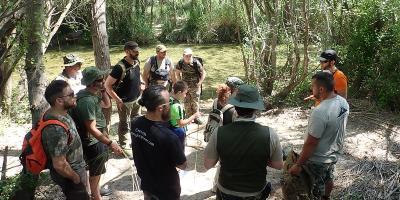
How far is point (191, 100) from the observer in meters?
7.36

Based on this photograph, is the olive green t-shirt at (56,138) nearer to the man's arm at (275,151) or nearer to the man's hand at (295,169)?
the man's arm at (275,151)

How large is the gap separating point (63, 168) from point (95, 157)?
91 cm

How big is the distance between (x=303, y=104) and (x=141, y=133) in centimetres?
586

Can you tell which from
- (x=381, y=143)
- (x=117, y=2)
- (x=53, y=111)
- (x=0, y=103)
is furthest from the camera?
(x=117, y=2)

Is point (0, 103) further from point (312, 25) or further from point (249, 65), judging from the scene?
point (312, 25)

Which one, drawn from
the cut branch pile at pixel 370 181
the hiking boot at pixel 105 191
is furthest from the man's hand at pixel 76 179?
the cut branch pile at pixel 370 181

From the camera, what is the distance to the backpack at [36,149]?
3227 millimetres

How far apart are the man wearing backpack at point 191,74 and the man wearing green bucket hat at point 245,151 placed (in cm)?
401

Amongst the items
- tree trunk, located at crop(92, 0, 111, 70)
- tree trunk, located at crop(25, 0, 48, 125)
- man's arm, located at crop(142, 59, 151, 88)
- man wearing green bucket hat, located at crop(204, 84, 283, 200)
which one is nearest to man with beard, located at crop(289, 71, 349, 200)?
man wearing green bucket hat, located at crop(204, 84, 283, 200)

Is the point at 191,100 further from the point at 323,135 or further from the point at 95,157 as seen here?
the point at 323,135

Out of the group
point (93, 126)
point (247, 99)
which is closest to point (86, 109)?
point (93, 126)

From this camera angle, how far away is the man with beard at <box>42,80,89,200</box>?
10.5 feet

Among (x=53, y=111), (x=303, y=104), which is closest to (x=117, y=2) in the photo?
(x=303, y=104)

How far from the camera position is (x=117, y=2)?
20.0 metres
